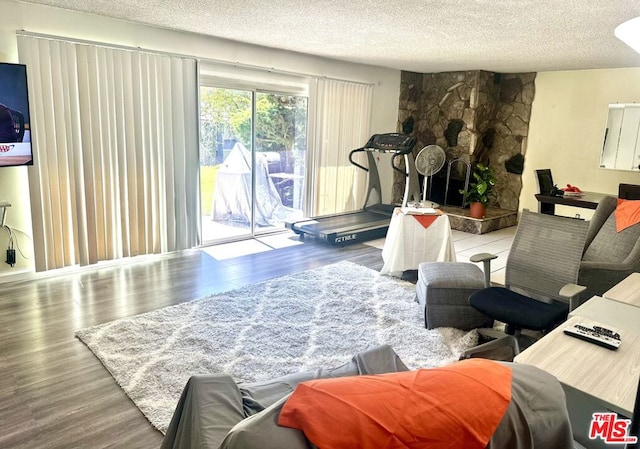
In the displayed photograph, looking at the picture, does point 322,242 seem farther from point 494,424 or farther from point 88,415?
point 494,424

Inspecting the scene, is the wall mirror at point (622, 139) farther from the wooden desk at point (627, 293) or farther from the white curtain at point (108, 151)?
the white curtain at point (108, 151)

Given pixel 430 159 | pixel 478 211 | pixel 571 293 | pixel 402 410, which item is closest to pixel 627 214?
pixel 571 293

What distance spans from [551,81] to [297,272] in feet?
16.6

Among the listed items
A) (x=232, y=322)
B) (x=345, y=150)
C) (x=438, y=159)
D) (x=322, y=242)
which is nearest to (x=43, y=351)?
(x=232, y=322)

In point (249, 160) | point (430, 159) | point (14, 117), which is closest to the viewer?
point (14, 117)

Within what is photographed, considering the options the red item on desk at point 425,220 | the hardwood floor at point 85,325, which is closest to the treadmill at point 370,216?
the hardwood floor at point 85,325

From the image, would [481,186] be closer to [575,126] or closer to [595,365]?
[575,126]

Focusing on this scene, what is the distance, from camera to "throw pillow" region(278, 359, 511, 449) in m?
0.86

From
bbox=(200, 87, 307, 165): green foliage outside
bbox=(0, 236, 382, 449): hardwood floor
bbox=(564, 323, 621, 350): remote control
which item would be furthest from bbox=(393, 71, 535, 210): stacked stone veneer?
bbox=(564, 323, 621, 350): remote control

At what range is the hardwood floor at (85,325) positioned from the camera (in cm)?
220

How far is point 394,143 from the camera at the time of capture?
554cm

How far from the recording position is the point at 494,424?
0.92 meters

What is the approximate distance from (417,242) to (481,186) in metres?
2.79

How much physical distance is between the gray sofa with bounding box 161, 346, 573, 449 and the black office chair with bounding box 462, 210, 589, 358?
1.64 m
